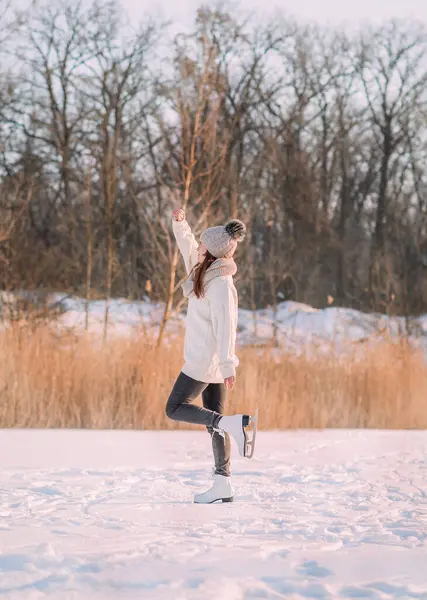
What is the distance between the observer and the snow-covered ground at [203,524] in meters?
3.02

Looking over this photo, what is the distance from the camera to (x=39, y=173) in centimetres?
2481

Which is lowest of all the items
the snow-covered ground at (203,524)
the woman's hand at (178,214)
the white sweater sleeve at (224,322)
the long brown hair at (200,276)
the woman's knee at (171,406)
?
the snow-covered ground at (203,524)

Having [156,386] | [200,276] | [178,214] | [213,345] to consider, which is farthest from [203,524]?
[156,386]

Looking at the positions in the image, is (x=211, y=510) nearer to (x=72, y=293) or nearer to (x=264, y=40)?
(x=72, y=293)

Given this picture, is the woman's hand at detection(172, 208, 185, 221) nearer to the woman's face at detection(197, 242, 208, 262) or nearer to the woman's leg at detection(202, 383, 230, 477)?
the woman's face at detection(197, 242, 208, 262)

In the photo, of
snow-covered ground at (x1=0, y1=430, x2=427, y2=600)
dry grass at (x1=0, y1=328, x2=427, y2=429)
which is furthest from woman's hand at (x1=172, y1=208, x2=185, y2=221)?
dry grass at (x1=0, y1=328, x2=427, y2=429)

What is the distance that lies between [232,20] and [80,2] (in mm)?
4186

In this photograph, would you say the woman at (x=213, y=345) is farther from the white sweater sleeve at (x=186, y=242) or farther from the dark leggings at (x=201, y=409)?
the white sweater sleeve at (x=186, y=242)

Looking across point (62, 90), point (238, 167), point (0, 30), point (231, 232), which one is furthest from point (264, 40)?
point (231, 232)

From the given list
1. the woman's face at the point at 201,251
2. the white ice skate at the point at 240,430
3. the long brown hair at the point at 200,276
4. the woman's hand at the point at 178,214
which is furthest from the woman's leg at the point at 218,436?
the woman's hand at the point at 178,214

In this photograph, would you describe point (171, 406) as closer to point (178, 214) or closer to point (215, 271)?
point (215, 271)

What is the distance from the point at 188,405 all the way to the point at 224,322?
484mm

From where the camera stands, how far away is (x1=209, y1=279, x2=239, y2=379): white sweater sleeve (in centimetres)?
433

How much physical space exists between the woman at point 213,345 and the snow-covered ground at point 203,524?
303mm
